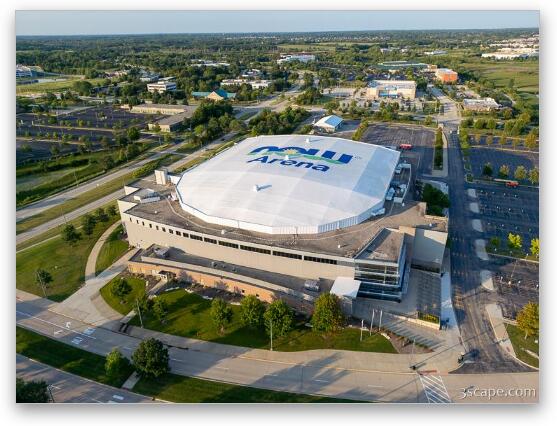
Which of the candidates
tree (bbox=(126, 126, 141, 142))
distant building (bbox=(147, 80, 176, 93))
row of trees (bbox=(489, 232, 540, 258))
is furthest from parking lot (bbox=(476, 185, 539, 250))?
distant building (bbox=(147, 80, 176, 93))

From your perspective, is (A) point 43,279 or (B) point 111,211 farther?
(B) point 111,211

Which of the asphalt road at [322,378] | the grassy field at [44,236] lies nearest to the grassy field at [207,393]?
the asphalt road at [322,378]

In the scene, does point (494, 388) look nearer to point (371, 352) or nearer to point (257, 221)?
point (371, 352)

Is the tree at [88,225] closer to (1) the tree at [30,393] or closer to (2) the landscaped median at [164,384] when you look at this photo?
(2) the landscaped median at [164,384]

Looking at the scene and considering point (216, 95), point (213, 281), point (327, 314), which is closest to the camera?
point (327, 314)

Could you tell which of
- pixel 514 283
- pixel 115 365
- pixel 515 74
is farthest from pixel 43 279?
pixel 515 74

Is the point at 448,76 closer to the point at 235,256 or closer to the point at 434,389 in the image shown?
the point at 235,256

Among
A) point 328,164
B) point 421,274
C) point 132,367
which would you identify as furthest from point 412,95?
point 132,367
